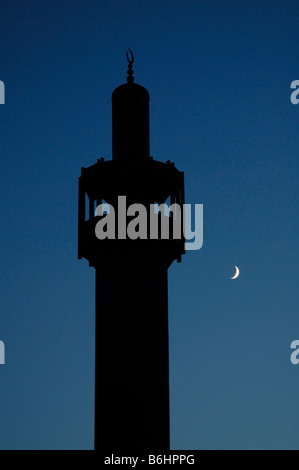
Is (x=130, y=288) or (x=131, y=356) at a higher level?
(x=130, y=288)

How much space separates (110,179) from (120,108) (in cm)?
373

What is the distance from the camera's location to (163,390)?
1324 inches

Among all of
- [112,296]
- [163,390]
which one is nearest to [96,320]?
[112,296]

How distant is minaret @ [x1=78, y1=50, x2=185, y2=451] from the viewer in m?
33.0

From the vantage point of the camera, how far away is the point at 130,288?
34531 mm

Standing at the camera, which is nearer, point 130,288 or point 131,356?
point 131,356

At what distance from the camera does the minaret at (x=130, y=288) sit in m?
33.0
